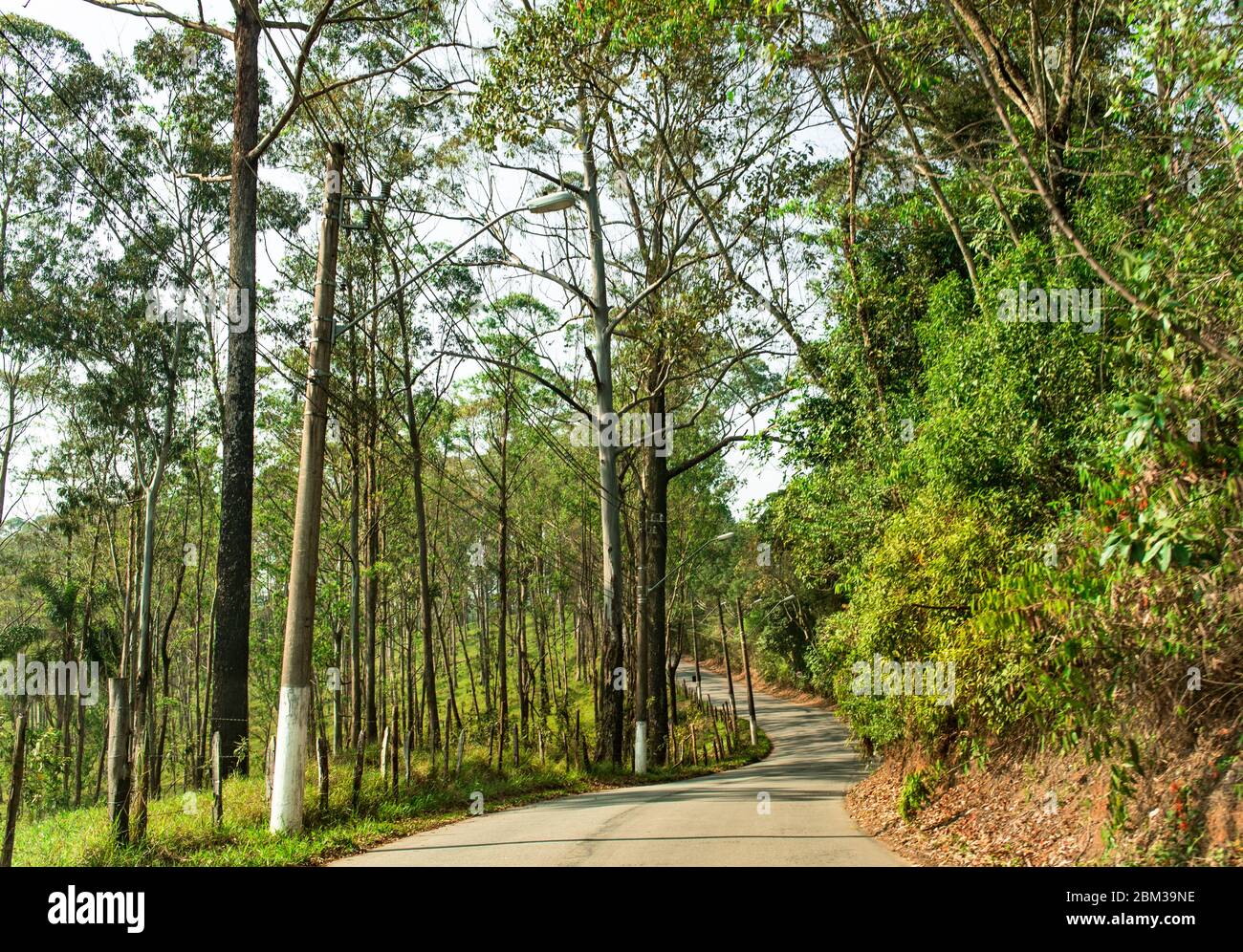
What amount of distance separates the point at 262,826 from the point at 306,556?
3.35 meters

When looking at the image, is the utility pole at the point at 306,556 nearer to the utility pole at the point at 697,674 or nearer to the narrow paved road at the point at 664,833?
the narrow paved road at the point at 664,833

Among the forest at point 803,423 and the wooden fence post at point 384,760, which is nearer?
the forest at point 803,423

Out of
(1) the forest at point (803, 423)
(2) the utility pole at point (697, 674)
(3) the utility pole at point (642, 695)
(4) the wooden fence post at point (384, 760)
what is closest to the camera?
(1) the forest at point (803, 423)

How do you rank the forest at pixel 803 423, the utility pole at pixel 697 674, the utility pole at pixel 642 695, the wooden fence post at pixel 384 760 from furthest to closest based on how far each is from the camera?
the utility pole at pixel 697 674
the utility pole at pixel 642 695
the wooden fence post at pixel 384 760
the forest at pixel 803 423

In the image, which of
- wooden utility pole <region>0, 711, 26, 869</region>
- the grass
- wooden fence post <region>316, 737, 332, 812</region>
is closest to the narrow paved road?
the grass

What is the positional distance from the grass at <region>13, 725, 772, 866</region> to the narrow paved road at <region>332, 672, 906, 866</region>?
2.04 ft

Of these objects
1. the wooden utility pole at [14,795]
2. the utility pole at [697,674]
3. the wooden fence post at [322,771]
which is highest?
the wooden utility pole at [14,795]

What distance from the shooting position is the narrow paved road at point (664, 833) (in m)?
8.82

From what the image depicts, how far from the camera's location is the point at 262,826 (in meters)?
10.9

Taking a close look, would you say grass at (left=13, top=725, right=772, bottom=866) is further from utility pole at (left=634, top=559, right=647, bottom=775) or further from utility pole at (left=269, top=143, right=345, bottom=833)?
utility pole at (left=634, top=559, right=647, bottom=775)

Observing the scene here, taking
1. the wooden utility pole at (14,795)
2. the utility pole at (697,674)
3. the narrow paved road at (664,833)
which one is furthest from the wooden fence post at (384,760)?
the utility pole at (697,674)

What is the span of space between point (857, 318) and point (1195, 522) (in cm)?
1132

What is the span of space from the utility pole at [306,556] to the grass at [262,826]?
1.97ft

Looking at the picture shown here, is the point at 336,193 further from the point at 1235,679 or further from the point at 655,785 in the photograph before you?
the point at 655,785
